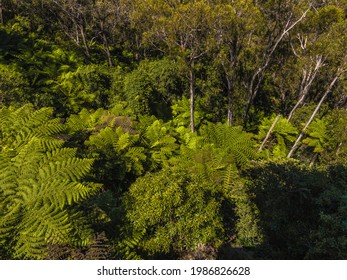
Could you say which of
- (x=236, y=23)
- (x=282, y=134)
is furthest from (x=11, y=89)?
(x=282, y=134)

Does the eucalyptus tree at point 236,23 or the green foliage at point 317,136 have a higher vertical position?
the eucalyptus tree at point 236,23

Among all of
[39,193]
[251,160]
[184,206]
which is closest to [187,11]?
[251,160]

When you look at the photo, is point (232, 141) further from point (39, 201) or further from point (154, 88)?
point (39, 201)

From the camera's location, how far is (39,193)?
456 cm

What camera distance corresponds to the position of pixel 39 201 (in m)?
4.45

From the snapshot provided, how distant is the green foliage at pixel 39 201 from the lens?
408 centimetres

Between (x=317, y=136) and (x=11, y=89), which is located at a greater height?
(x=11, y=89)

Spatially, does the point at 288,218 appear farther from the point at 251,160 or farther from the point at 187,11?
the point at 187,11

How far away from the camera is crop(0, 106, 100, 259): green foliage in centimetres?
408

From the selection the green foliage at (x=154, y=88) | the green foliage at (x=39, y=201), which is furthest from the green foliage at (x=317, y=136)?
the green foliage at (x=39, y=201)

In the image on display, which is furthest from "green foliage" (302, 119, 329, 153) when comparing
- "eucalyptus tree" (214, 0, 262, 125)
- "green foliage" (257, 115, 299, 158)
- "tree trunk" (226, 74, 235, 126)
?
"eucalyptus tree" (214, 0, 262, 125)

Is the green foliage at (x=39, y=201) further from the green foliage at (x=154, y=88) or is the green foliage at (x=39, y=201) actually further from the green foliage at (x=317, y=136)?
the green foliage at (x=317, y=136)

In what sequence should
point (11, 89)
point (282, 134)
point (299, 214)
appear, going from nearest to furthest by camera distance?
1. point (299, 214)
2. point (11, 89)
3. point (282, 134)

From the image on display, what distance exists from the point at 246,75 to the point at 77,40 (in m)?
10.3
